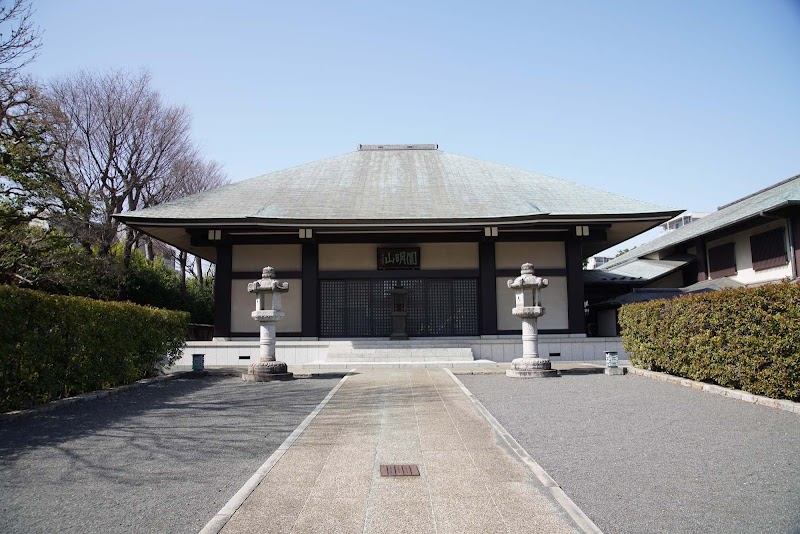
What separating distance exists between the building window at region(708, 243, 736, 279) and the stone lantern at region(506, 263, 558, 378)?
10.6 metres

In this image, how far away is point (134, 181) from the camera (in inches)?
912

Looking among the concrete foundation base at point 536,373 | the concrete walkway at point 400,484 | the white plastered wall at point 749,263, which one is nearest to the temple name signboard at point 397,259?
the concrete foundation base at point 536,373

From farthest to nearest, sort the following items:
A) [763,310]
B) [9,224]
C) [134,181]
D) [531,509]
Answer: [134,181] → [9,224] → [763,310] → [531,509]

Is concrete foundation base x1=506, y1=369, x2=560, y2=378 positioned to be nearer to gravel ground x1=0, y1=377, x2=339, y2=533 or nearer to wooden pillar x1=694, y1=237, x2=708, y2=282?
gravel ground x1=0, y1=377, x2=339, y2=533

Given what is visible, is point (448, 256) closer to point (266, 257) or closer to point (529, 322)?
point (529, 322)

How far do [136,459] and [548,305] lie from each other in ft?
43.3

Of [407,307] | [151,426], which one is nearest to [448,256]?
[407,307]

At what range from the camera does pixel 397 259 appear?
16.2 metres

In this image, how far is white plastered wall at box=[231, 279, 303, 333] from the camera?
16031mm

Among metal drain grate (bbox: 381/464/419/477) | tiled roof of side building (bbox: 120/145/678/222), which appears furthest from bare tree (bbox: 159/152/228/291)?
metal drain grate (bbox: 381/464/419/477)

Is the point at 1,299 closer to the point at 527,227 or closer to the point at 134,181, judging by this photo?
the point at 527,227

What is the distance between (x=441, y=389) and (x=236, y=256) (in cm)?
942

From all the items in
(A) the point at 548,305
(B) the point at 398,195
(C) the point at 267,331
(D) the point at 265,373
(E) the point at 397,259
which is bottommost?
(D) the point at 265,373

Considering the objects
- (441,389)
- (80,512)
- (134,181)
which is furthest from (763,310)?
(134,181)
